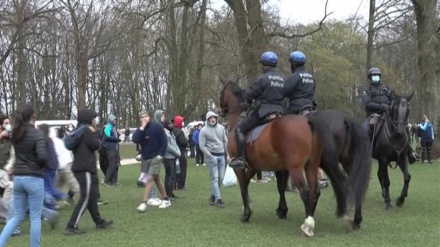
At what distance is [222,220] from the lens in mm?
9789

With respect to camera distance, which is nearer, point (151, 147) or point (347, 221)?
point (347, 221)

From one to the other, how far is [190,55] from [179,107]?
2.92 m

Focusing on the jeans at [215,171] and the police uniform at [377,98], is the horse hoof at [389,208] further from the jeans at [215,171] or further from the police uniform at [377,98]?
the jeans at [215,171]

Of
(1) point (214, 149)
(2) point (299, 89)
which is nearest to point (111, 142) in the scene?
(1) point (214, 149)

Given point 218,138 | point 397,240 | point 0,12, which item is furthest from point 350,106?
point 397,240

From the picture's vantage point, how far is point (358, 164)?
28.1 ft

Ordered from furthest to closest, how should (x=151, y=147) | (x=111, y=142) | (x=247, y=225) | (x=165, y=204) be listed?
(x=111, y=142), (x=165, y=204), (x=151, y=147), (x=247, y=225)

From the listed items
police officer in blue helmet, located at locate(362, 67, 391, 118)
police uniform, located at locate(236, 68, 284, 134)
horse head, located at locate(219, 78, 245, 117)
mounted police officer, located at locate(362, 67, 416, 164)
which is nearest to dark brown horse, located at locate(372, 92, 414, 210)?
mounted police officer, located at locate(362, 67, 416, 164)

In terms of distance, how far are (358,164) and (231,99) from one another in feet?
9.39

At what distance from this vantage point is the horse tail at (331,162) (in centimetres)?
834

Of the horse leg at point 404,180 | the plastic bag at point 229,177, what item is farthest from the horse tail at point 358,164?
the plastic bag at point 229,177

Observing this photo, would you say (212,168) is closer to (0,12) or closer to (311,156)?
(311,156)

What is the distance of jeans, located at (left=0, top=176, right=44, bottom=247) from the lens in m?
6.84

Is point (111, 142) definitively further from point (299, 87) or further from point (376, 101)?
point (299, 87)
